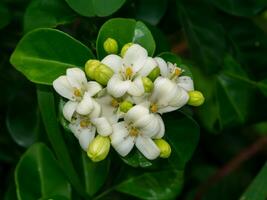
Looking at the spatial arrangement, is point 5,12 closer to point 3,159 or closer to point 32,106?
point 32,106

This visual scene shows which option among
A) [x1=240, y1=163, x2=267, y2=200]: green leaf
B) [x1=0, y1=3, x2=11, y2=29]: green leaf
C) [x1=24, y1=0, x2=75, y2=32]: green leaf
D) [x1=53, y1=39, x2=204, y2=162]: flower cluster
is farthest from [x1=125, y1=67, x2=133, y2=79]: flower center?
[x1=240, y1=163, x2=267, y2=200]: green leaf

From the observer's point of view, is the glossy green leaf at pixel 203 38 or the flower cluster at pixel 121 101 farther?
the glossy green leaf at pixel 203 38

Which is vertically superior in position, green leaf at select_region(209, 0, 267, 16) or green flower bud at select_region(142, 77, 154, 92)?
green flower bud at select_region(142, 77, 154, 92)

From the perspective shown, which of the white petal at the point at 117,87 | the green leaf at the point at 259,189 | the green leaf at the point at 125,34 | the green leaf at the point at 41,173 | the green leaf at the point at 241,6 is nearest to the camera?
the white petal at the point at 117,87

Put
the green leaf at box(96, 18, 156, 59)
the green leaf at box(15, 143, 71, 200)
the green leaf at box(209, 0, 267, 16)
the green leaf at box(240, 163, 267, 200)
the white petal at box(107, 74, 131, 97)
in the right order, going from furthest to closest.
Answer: the green leaf at box(209, 0, 267, 16) → the green leaf at box(240, 163, 267, 200) → the green leaf at box(15, 143, 71, 200) → the green leaf at box(96, 18, 156, 59) → the white petal at box(107, 74, 131, 97)

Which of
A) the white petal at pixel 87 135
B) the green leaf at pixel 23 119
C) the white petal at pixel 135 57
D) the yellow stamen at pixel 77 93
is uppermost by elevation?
the white petal at pixel 135 57

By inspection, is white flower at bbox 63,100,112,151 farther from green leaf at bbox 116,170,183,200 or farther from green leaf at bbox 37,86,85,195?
green leaf at bbox 116,170,183,200

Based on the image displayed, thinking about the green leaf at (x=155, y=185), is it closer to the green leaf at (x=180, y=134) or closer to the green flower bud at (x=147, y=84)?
the green leaf at (x=180, y=134)

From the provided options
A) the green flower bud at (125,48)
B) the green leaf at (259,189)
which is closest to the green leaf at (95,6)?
the green flower bud at (125,48)
